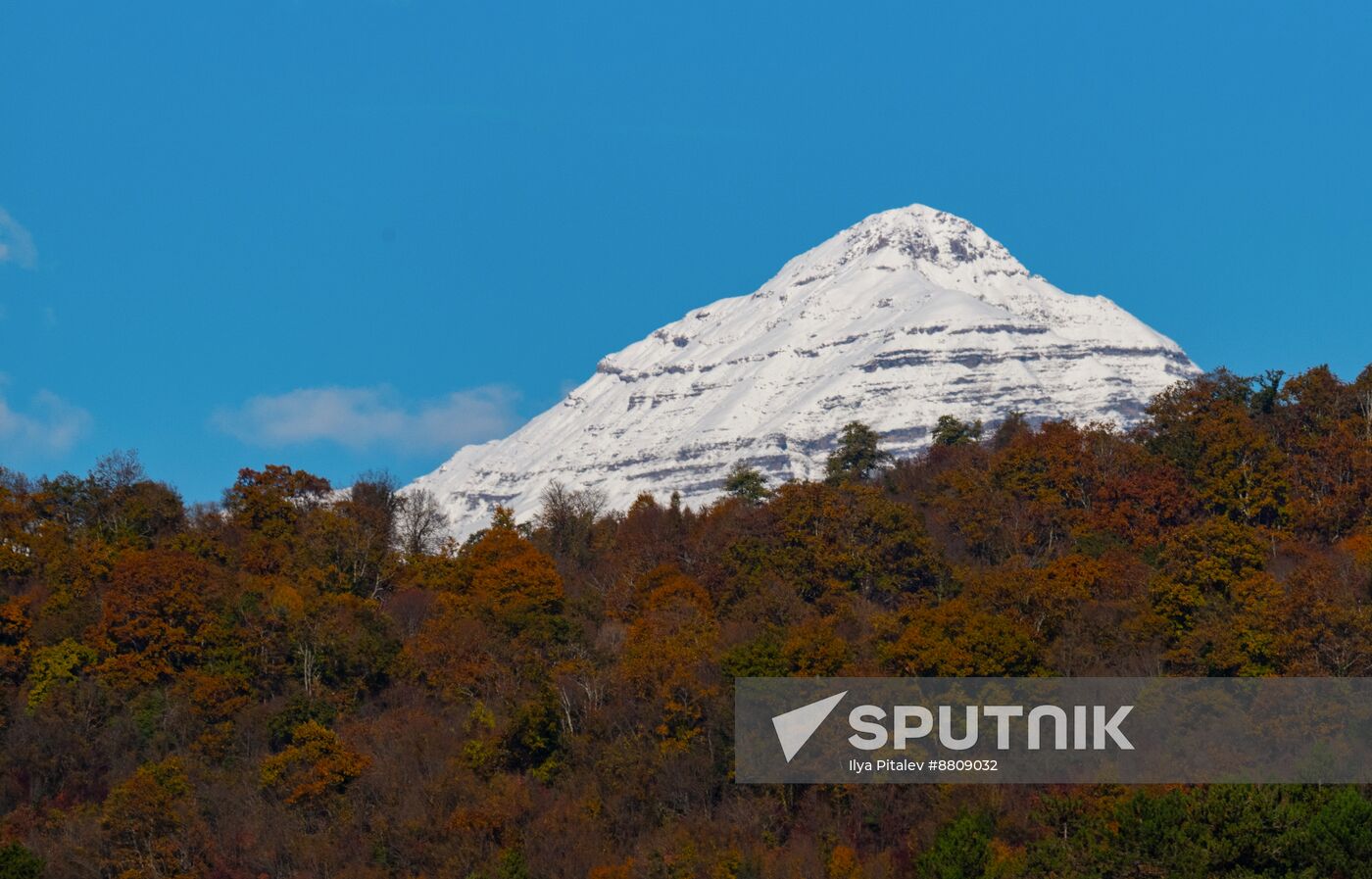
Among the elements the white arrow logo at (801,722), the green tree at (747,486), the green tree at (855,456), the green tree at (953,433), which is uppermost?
the green tree at (953,433)

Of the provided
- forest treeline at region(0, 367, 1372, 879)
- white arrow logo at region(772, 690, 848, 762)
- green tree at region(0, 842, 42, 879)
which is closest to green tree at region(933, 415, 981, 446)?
forest treeline at region(0, 367, 1372, 879)

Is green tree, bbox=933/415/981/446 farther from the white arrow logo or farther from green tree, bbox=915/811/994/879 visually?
green tree, bbox=915/811/994/879

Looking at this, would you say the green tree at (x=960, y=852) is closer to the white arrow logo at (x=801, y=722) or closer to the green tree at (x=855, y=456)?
the white arrow logo at (x=801, y=722)

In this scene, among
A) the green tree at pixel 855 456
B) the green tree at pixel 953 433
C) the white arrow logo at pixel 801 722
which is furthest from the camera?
the green tree at pixel 953 433

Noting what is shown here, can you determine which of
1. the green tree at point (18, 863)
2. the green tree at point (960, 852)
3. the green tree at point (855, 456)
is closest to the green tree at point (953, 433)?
the green tree at point (855, 456)

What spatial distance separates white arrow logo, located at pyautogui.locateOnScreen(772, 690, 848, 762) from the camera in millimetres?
49250

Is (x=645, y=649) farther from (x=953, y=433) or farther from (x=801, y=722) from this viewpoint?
(x=953, y=433)

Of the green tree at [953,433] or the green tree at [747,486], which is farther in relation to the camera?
the green tree at [953,433]

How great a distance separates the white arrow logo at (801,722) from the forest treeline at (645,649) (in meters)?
1.22

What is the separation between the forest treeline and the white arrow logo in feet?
3.99

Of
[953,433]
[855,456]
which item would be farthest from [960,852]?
[953,433]

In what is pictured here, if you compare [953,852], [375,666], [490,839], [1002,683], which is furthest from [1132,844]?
[375,666]

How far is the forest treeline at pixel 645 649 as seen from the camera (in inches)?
1870

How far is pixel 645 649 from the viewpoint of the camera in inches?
2154
